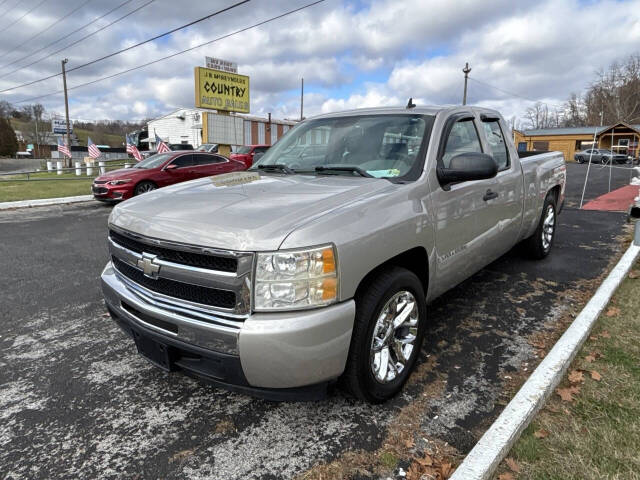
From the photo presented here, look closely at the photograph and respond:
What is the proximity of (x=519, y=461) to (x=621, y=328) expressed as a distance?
206cm

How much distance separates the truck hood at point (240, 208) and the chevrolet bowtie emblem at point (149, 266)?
0.41 feet

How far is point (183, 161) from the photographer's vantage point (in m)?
13.0

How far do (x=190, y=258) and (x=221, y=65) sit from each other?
31453 mm

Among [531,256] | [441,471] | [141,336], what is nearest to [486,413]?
[441,471]

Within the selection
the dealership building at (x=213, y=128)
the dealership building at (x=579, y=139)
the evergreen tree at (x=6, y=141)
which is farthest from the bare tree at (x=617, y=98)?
the evergreen tree at (x=6, y=141)

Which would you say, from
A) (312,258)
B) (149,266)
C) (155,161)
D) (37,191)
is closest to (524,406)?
(312,258)

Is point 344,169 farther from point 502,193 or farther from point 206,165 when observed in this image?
point 206,165

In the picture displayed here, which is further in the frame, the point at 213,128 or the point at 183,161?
the point at 213,128

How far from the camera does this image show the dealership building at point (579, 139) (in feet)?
161

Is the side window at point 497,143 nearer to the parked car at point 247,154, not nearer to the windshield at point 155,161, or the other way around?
the windshield at point 155,161

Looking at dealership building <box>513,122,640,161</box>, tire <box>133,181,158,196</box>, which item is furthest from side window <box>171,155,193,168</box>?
dealership building <box>513,122,640,161</box>

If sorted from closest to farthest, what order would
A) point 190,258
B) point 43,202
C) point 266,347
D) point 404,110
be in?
point 266,347 → point 190,258 → point 404,110 → point 43,202

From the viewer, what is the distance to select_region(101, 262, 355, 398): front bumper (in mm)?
2021

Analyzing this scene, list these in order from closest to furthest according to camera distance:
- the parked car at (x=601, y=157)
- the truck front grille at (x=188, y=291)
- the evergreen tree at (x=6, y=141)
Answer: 1. the truck front grille at (x=188, y=291)
2. the parked car at (x=601, y=157)
3. the evergreen tree at (x=6, y=141)
